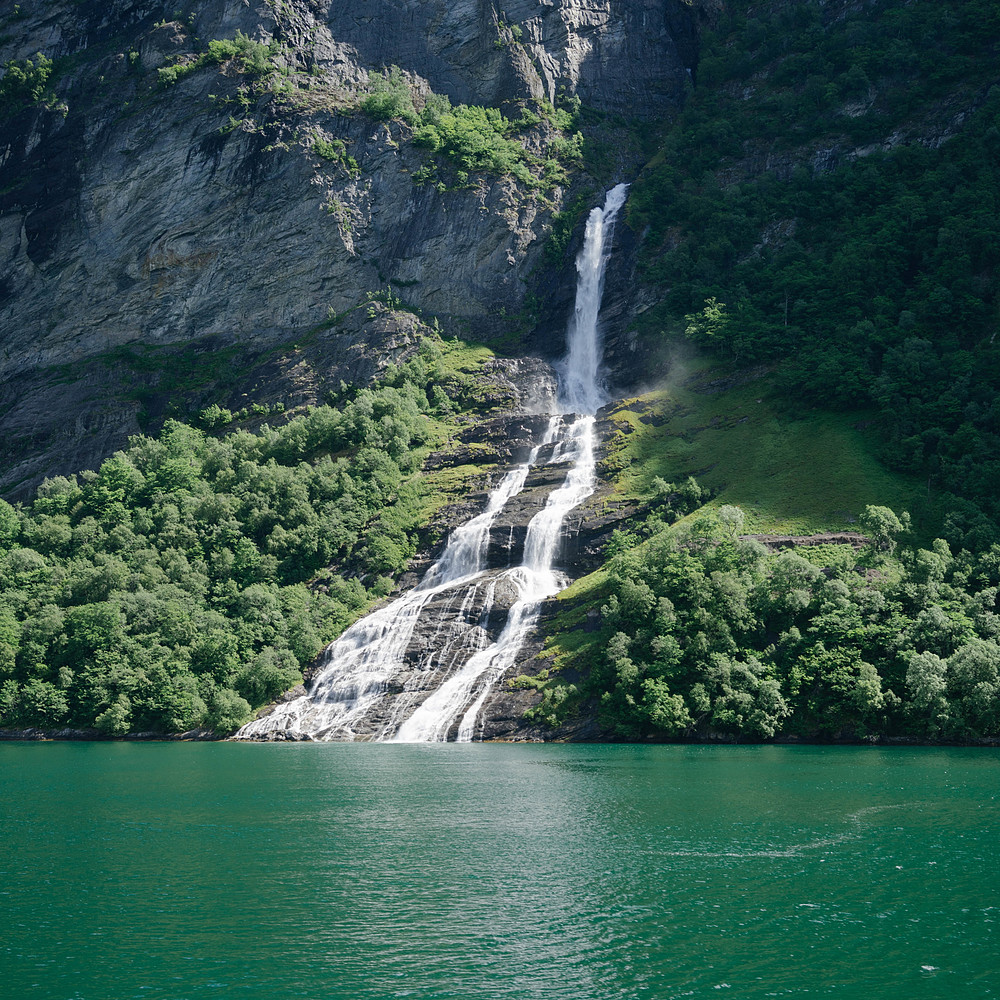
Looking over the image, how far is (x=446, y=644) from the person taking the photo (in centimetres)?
6806

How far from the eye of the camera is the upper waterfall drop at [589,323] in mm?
108188

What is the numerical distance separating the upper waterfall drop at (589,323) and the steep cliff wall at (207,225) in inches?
245

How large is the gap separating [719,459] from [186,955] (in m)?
69.3

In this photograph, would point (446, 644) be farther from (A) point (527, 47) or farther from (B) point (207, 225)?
(A) point (527, 47)

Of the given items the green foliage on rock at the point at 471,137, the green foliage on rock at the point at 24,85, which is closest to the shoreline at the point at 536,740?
the green foliage on rock at the point at 471,137

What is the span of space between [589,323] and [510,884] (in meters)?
95.0

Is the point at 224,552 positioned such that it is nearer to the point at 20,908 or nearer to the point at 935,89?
the point at 20,908

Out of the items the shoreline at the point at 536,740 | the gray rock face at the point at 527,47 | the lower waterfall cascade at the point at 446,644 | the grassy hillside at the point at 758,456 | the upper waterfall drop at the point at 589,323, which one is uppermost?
the gray rock face at the point at 527,47

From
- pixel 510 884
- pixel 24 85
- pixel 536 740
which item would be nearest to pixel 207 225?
pixel 24 85

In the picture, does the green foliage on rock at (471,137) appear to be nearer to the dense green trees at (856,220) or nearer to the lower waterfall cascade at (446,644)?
the dense green trees at (856,220)

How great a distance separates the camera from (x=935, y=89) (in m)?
111

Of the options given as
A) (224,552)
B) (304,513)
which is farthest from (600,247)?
(224,552)

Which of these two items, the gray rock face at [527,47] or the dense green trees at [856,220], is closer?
the dense green trees at [856,220]

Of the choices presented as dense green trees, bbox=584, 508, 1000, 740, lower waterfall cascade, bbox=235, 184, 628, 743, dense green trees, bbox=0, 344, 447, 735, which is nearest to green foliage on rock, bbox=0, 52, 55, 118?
dense green trees, bbox=0, 344, 447, 735
